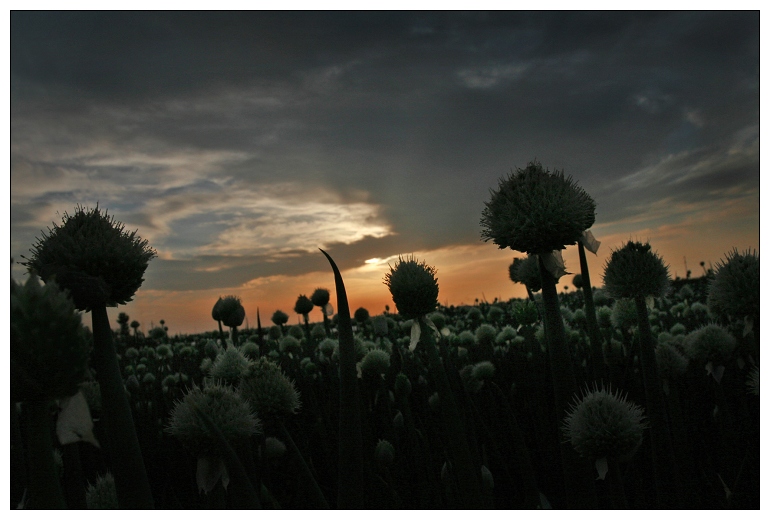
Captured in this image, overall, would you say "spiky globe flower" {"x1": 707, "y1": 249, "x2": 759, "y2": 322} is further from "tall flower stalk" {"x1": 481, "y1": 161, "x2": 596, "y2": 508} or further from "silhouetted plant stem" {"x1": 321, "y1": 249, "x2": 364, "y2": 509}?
"silhouetted plant stem" {"x1": 321, "y1": 249, "x2": 364, "y2": 509}

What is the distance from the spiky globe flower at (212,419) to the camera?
7.21ft

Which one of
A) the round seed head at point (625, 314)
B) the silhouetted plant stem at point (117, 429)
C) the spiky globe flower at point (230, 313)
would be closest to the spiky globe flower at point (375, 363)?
the spiky globe flower at point (230, 313)

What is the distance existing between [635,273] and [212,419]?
285 centimetres

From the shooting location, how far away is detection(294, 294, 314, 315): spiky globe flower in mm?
7328

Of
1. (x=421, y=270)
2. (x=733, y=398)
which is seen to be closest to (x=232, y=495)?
(x=421, y=270)

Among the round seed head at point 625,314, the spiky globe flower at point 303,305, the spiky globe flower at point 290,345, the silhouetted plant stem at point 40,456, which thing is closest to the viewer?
the silhouetted plant stem at point 40,456

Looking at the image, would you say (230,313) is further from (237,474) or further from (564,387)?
(237,474)

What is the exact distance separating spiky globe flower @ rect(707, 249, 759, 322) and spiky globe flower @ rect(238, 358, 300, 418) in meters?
2.42

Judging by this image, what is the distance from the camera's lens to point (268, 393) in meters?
2.78

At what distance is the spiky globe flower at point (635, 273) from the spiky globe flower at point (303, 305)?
14.1ft

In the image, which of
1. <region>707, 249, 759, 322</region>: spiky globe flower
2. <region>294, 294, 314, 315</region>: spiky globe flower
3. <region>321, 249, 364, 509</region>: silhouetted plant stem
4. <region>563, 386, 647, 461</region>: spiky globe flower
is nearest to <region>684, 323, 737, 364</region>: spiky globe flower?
<region>707, 249, 759, 322</region>: spiky globe flower

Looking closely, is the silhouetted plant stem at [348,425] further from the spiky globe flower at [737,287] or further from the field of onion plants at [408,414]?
the spiky globe flower at [737,287]

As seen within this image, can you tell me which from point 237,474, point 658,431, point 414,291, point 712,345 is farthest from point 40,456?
point 712,345

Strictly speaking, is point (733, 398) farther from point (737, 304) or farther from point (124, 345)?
point (124, 345)
